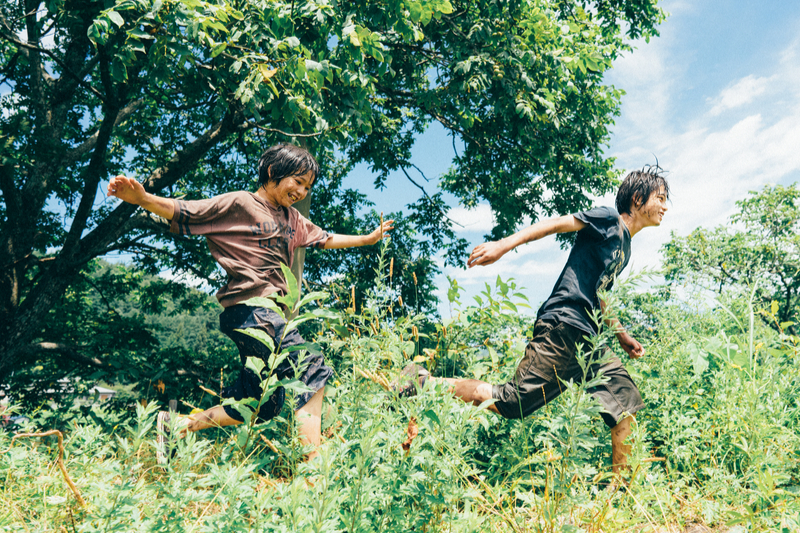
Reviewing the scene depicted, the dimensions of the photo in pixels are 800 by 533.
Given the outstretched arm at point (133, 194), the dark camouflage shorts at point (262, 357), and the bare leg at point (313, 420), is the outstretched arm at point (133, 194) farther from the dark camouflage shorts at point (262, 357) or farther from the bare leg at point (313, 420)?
the bare leg at point (313, 420)

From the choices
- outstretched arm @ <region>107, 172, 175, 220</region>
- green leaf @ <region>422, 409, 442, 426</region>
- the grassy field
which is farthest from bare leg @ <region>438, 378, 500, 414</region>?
outstretched arm @ <region>107, 172, 175, 220</region>

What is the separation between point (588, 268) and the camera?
2463mm

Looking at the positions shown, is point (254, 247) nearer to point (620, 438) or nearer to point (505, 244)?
point (505, 244)

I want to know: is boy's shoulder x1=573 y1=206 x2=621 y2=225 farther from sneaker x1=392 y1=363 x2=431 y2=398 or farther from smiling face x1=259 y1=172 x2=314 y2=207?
smiling face x1=259 y1=172 x2=314 y2=207

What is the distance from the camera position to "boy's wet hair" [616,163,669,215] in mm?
2607

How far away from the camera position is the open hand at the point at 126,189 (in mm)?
1995

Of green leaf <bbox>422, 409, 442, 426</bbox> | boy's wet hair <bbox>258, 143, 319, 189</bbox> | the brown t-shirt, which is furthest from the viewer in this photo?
boy's wet hair <bbox>258, 143, 319, 189</bbox>

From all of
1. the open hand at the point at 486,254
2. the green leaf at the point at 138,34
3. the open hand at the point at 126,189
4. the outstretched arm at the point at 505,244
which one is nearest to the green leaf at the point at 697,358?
the outstretched arm at the point at 505,244

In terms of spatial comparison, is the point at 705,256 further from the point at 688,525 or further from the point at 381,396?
the point at 381,396

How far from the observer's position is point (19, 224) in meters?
5.83

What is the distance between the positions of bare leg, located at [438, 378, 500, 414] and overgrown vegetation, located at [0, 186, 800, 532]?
8.6 inches

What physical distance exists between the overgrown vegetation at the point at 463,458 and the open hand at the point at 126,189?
1.04 metres

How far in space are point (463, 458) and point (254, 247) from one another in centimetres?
149

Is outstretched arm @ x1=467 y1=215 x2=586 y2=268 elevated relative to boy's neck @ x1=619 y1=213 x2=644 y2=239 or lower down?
lower down
